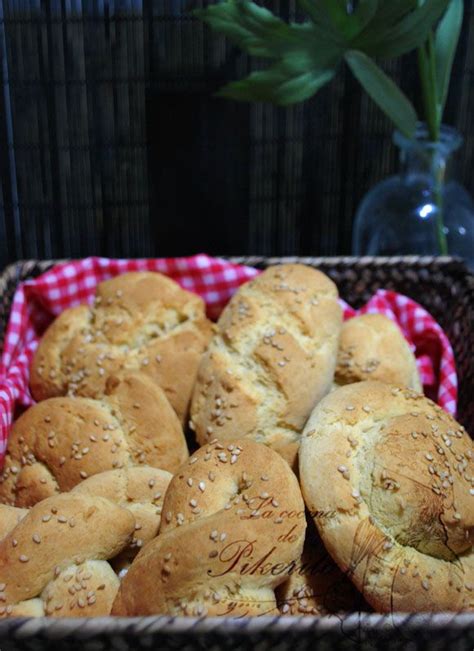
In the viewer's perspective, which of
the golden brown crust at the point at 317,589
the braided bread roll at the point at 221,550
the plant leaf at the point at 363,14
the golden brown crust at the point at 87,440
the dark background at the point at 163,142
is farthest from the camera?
the dark background at the point at 163,142

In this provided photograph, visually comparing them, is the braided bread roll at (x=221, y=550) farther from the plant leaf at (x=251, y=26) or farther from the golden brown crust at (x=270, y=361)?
the plant leaf at (x=251, y=26)

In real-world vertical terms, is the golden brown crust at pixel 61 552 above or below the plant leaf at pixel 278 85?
below

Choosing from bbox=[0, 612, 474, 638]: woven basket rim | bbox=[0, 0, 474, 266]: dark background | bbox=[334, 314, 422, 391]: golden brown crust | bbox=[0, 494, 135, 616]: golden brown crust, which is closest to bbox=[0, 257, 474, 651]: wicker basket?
bbox=[0, 612, 474, 638]: woven basket rim

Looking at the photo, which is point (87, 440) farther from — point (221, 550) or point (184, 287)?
point (184, 287)

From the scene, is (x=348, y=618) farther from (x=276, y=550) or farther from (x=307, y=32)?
(x=307, y=32)

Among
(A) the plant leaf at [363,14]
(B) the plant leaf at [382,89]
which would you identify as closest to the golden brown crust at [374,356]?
(B) the plant leaf at [382,89]

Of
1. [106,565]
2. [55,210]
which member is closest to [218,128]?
[55,210]

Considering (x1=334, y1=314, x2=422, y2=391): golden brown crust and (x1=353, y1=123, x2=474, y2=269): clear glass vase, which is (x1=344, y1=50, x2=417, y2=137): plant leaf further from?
(x1=334, y1=314, x2=422, y2=391): golden brown crust
